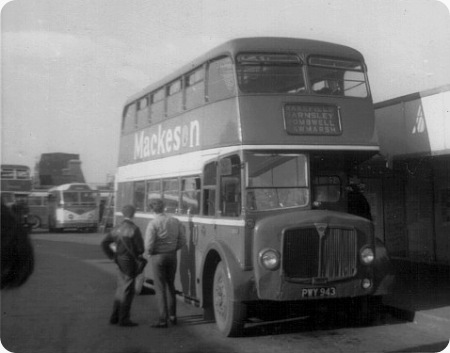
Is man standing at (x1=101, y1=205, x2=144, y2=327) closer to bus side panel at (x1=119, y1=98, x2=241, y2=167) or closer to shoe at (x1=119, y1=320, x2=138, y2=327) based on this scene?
shoe at (x1=119, y1=320, x2=138, y2=327)

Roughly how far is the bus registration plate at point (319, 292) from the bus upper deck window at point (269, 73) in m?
2.62

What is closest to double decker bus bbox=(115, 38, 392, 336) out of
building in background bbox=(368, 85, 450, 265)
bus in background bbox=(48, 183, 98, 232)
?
building in background bbox=(368, 85, 450, 265)

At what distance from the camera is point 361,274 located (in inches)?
318

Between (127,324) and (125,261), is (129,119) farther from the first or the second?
(127,324)

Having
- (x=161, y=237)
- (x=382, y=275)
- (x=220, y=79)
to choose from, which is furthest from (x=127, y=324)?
(x=220, y=79)

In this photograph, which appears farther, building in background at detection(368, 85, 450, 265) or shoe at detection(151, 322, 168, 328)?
building in background at detection(368, 85, 450, 265)

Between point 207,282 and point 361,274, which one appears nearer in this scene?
point 361,274

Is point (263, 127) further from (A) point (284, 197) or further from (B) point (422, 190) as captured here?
(B) point (422, 190)

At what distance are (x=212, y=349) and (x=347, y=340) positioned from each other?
5.56 feet

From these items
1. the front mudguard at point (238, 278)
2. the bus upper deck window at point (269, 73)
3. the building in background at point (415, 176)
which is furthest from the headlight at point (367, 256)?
the building in background at point (415, 176)

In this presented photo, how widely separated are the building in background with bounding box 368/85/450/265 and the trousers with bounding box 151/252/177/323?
4753mm

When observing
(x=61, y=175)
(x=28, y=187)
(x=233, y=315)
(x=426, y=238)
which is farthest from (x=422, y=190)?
(x=61, y=175)

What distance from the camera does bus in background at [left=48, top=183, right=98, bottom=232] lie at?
114 ft

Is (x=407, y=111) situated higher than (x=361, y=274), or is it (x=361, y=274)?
(x=407, y=111)
